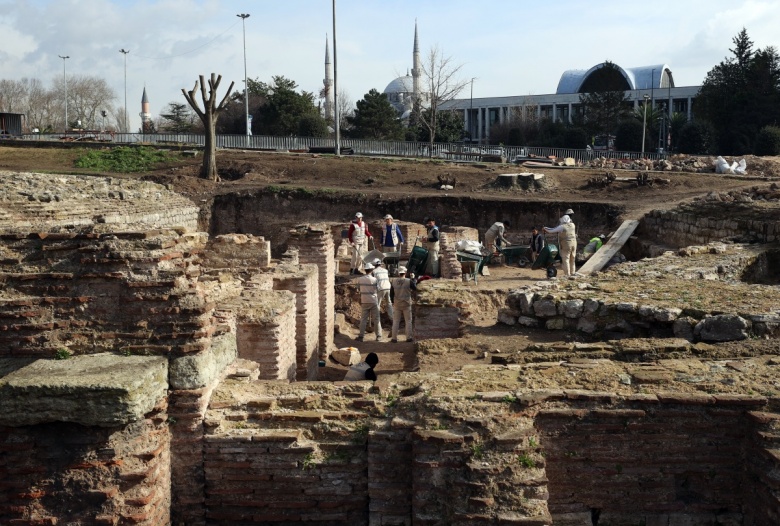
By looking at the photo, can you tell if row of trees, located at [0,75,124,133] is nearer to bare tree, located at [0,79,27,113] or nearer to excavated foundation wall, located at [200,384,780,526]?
bare tree, located at [0,79,27,113]

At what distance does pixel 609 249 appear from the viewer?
17.2 m

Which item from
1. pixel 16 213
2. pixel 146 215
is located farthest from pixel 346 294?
pixel 146 215

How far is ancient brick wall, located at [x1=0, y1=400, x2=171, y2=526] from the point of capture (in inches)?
179

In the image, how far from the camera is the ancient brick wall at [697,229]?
14176 millimetres

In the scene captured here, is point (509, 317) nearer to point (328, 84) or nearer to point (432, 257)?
point (432, 257)

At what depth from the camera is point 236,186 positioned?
2798cm

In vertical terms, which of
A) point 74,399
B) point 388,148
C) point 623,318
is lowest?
point 623,318

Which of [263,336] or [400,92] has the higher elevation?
[400,92]

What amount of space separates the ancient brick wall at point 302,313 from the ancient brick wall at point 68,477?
15.1 feet

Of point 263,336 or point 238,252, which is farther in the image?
point 238,252

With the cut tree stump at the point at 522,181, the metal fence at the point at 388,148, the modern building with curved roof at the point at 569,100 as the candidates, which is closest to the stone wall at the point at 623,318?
the cut tree stump at the point at 522,181

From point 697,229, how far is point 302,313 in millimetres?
10146

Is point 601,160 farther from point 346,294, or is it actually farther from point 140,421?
point 140,421

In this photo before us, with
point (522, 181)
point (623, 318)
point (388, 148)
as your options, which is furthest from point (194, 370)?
point (388, 148)
